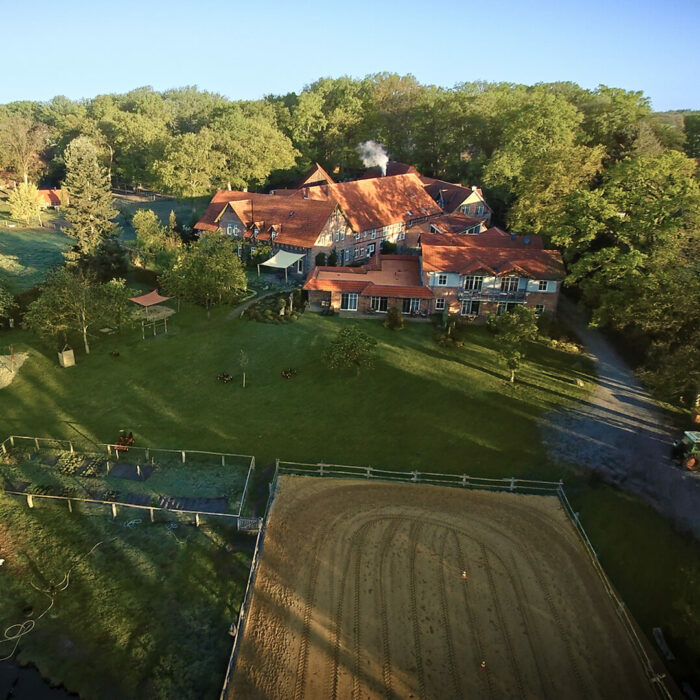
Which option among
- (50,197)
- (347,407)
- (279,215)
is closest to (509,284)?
(347,407)

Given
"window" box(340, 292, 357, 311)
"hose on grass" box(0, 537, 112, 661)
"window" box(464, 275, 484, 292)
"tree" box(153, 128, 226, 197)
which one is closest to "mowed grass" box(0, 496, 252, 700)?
"hose on grass" box(0, 537, 112, 661)

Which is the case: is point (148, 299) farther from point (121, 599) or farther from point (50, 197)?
point (50, 197)

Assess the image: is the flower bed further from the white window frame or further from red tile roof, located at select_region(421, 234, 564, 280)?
the white window frame

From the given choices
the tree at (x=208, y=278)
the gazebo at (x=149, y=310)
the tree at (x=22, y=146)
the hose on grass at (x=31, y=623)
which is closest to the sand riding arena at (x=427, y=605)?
the hose on grass at (x=31, y=623)

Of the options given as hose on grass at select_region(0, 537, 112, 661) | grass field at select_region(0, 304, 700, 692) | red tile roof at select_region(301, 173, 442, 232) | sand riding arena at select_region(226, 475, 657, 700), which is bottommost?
hose on grass at select_region(0, 537, 112, 661)

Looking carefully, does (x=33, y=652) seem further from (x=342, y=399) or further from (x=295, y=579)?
(x=342, y=399)

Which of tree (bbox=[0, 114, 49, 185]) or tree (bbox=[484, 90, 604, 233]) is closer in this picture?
tree (bbox=[484, 90, 604, 233])
